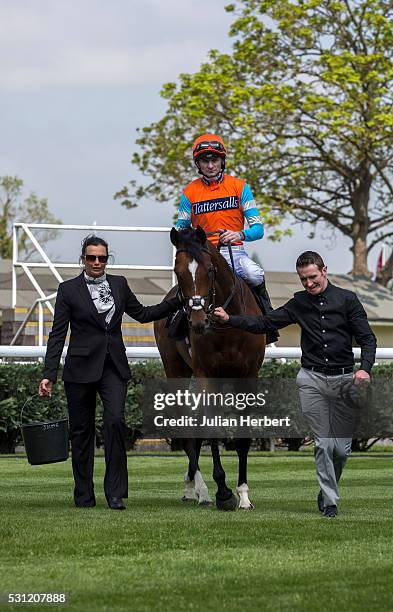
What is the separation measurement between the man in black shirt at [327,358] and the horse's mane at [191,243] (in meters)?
Answer: 0.78

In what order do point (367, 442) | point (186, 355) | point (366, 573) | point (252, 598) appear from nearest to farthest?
1. point (252, 598)
2. point (366, 573)
3. point (186, 355)
4. point (367, 442)

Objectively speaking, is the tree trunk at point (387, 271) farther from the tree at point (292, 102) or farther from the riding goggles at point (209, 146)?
the riding goggles at point (209, 146)

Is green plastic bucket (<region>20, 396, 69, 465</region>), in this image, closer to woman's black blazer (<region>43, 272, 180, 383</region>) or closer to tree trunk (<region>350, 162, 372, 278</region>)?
woman's black blazer (<region>43, 272, 180, 383</region>)

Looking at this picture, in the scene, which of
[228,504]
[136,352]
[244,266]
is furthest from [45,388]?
[136,352]

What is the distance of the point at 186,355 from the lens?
999 cm

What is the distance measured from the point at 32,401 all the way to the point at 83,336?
629 centimetres

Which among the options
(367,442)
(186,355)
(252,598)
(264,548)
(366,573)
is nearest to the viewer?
(252,598)

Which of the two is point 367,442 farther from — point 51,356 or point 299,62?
point 299,62

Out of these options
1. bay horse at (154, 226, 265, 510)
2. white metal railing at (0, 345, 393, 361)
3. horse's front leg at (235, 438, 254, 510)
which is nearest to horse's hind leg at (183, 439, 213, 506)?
bay horse at (154, 226, 265, 510)

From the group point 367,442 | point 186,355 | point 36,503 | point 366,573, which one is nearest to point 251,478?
point 186,355

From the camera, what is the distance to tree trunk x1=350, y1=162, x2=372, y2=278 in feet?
109

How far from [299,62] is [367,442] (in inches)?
659

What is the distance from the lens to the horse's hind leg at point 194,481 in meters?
9.30

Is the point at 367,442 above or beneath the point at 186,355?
beneath
